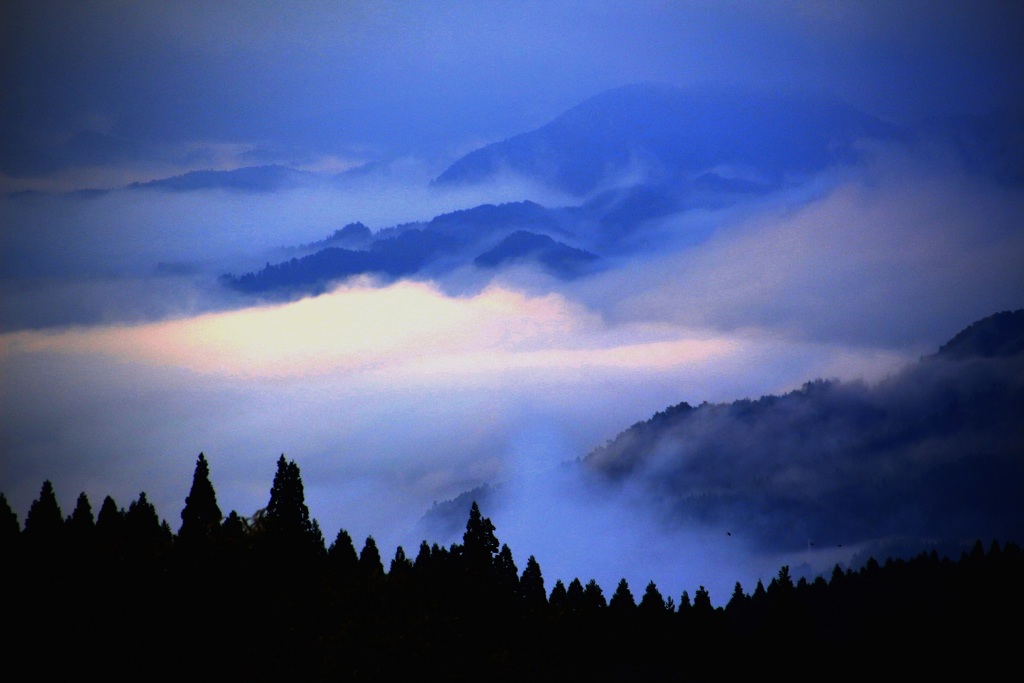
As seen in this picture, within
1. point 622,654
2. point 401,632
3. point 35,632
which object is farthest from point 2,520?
point 622,654

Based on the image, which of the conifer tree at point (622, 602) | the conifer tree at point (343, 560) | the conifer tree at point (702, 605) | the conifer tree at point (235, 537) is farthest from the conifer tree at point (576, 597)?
the conifer tree at point (235, 537)

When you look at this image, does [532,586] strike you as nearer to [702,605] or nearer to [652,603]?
[652,603]

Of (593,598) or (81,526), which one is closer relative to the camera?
(81,526)

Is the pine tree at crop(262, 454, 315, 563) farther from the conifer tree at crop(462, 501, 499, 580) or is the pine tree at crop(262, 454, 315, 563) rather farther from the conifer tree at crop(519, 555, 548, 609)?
the conifer tree at crop(519, 555, 548, 609)

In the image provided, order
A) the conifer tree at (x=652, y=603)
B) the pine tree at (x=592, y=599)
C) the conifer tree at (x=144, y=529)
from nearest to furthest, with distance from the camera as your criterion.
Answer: the conifer tree at (x=144, y=529) < the pine tree at (x=592, y=599) < the conifer tree at (x=652, y=603)

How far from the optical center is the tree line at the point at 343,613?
68.0 m

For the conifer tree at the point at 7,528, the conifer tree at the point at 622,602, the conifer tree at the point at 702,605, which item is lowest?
the conifer tree at the point at 702,605

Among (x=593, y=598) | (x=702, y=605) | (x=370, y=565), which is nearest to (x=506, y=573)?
(x=593, y=598)

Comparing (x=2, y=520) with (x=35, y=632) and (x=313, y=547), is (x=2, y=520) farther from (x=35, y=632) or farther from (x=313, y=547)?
(x=35, y=632)

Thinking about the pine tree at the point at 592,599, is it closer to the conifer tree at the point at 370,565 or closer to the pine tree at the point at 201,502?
the conifer tree at the point at 370,565

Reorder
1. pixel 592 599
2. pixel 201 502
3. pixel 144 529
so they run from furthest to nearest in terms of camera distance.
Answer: pixel 592 599
pixel 201 502
pixel 144 529

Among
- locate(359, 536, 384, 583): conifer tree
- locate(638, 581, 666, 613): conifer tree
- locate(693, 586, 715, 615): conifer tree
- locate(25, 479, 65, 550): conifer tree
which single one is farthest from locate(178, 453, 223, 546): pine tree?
locate(693, 586, 715, 615): conifer tree

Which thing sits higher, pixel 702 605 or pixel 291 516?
pixel 291 516

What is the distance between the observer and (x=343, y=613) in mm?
72875
